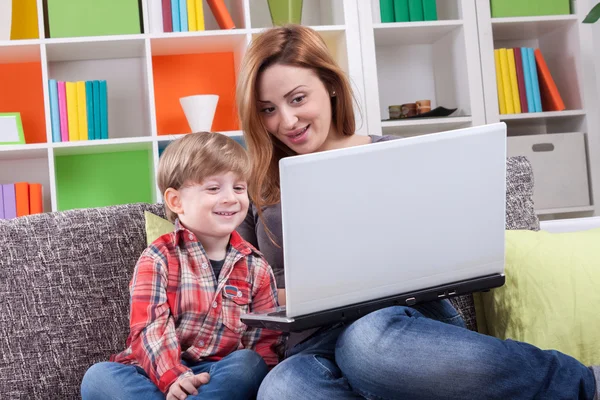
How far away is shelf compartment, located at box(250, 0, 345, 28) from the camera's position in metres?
3.33

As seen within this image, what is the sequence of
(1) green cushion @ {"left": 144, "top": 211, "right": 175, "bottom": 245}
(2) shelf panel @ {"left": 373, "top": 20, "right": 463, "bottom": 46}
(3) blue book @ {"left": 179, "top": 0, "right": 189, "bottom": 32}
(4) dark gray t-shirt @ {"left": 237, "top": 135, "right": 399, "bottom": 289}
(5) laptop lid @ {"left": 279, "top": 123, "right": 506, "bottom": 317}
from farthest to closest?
(2) shelf panel @ {"left": 373, "top": 20, "right": 463, "bottom": 46}, (3) blue book @ {"left": 179, "top": 0, "right": 189, "bottom": 32}, (4) dark gray t-shirt @ {"left": 237, "top": 135, "right": 399, "bottom": 289}, (1) green cushion @ {"left": 144, "top": 211, "right": 175, "bottom": 245}, (5) laptop lid @ {"left": 279, "top": 123, "right": 506, "bottom": 317}

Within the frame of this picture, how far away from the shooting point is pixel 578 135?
3350mm

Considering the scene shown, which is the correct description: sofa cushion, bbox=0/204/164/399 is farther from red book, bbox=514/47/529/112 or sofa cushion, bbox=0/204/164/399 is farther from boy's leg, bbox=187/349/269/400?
red book, bbox=514/47/529/112

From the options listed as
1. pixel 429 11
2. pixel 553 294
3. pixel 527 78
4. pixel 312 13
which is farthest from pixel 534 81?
pixel 553 294

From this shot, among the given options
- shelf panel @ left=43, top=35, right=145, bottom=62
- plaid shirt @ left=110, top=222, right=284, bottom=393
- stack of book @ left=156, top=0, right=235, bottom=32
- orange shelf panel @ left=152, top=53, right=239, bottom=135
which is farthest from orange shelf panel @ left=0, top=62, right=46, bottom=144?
plaid shirt @ left=110, top=222, right=284, bottom=393

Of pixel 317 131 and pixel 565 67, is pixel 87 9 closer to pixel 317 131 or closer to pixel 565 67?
pixel 317 131

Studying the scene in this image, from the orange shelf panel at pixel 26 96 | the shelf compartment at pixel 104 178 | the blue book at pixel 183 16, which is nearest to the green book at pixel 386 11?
the blue book at pixel 183 16

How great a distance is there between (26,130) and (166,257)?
213 centimetres

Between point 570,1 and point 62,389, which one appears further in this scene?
point 570,1

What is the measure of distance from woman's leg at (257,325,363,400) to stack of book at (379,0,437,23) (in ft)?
7.55

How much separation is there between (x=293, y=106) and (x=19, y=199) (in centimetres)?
178

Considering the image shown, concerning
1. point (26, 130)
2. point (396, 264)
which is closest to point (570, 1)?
point (26, 130)

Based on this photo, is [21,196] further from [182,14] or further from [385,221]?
[385,221]

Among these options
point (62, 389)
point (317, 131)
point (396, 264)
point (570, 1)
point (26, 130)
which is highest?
point (570, 1)
